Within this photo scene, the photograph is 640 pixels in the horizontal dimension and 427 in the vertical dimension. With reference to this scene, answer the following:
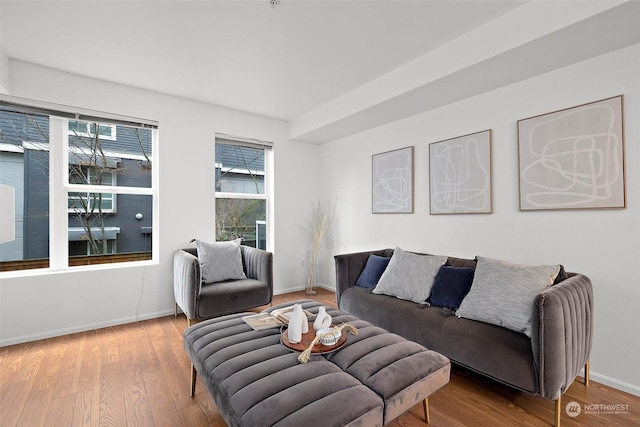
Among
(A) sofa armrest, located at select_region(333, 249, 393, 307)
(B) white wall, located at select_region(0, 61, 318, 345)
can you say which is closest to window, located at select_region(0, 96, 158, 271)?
(B) white wall, located at select_region(0, 61, 318, 345)

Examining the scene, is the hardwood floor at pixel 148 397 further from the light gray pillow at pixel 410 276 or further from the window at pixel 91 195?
the window at pixel 91 195

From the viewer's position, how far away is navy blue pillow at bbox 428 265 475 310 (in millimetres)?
2359

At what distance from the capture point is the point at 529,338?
1.80 m

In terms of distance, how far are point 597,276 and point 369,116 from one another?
2483mm

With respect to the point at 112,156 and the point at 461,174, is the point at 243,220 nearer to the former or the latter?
the point at 112,156

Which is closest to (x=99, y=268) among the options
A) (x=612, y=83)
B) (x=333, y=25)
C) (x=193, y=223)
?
(x=193, y=223)

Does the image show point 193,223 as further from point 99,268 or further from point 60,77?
point 60,77

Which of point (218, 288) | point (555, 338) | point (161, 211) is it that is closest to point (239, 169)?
point (161, 211)

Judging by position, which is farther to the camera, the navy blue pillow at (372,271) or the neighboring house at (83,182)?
the navy blue pillow at (372,271)

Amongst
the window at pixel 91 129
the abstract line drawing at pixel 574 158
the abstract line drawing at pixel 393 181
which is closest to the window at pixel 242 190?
the window at pixel 91 129

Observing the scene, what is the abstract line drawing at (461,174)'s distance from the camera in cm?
276

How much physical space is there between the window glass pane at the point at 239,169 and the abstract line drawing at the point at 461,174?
7.92 ft

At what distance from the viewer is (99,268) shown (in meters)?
3.14

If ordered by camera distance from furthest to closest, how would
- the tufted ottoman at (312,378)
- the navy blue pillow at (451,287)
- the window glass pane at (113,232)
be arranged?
the window glass pane at (113,232) → the navy blue pillow at (451,287) → the tufted ottoman at (312,378)
